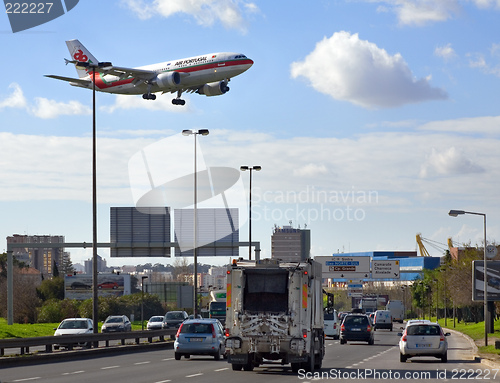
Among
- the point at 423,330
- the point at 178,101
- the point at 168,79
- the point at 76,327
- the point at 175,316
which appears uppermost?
the point at 168,79

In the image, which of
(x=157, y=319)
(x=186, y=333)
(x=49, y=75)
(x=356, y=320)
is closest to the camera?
(x=186, y=333)

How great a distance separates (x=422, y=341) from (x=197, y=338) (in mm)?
8111

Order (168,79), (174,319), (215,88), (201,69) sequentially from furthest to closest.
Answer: (174,319) < (215,88) < (201,69) < (168,79)

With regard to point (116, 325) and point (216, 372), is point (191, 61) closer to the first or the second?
point (116, 325)

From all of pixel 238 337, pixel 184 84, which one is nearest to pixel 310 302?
pixel 238 337

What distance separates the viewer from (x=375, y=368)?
89.4ft

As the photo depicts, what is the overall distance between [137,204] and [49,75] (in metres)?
18.8

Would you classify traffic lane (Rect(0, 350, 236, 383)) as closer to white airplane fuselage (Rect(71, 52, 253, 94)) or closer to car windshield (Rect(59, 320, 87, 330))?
car windshield (Rect(59, 320, 87, 330))

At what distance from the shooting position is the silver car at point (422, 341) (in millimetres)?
31406

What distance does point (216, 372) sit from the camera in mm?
25109

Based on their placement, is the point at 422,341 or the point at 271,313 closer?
the point at 271,313

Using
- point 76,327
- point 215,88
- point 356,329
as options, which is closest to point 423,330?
point 356,329

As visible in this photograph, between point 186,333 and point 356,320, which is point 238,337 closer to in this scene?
point 186,333

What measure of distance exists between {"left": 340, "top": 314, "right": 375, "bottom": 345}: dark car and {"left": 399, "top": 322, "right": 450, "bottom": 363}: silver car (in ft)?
55.9
